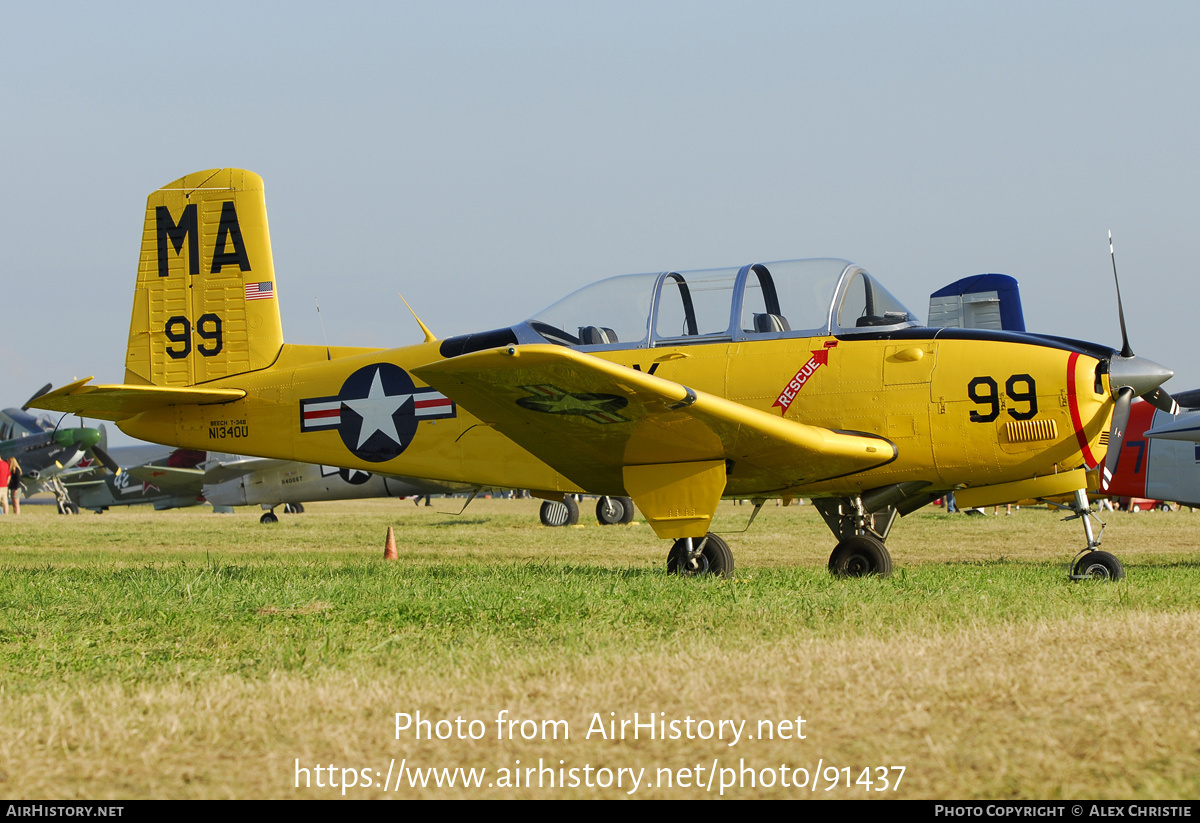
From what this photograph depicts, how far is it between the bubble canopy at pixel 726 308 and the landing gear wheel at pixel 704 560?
1.78 meters

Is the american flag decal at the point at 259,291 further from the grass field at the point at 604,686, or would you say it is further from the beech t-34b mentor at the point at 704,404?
the grass field at the point at 604,686

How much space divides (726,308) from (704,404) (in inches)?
69.0

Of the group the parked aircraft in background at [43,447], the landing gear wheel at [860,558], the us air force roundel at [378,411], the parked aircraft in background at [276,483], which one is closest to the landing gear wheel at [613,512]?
the parked aircraft in background at [276,483]

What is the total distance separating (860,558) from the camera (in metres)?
9.12

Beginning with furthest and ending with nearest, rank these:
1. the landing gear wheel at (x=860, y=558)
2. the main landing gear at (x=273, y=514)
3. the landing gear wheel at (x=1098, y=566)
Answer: the main landing gear at (x=273, y=514) < the landing gear wheel at (x=860, y=558) < the landing gear wheel at (x=1098, y=566)

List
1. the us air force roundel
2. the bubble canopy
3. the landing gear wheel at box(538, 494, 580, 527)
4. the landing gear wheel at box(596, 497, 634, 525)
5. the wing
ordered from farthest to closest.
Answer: the landing gear wheel at box(596, 497, 634, 525) < the landing gear wheel at box(538, 494, 580, 527) < the us air force roundel < the bubble canopy < the wing

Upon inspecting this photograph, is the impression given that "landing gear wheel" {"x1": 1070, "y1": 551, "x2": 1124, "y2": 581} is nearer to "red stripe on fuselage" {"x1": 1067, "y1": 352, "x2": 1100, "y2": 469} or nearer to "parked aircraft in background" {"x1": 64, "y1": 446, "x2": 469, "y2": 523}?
A: "red stripe on fuselage" {"x1": 1067, "y1": 352, "x2": 1100, "y2": 469}

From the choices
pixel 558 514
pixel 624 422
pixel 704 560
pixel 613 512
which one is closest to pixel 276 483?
pixel 558 514

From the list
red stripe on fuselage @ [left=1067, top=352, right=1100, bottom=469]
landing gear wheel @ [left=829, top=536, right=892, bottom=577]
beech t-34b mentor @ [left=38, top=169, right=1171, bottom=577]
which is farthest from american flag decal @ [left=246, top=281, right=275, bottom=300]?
red stripe on fuselage @ [left=1067, top=352, right=1100, bottom=469]

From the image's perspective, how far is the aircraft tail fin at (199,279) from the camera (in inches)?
433

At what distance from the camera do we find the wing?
280 inches

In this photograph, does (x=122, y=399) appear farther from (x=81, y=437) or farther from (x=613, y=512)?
(x=81, y=437)

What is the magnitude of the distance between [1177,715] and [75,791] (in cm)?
344

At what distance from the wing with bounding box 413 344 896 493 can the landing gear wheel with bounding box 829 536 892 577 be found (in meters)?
0.90
